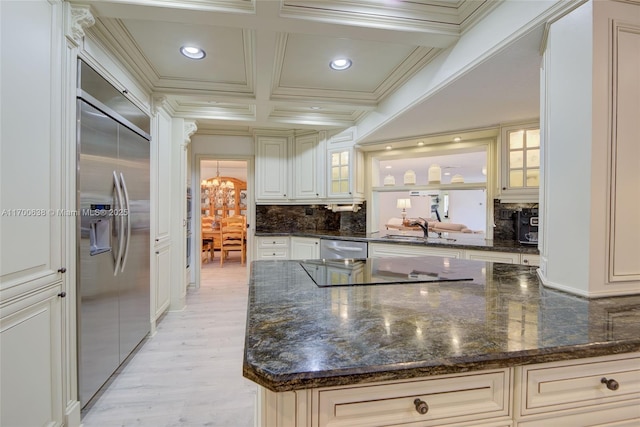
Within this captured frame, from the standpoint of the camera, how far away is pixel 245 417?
1.73m

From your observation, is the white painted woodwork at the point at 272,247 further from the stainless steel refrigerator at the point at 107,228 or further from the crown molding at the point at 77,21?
the crown molding at the point at 77,21

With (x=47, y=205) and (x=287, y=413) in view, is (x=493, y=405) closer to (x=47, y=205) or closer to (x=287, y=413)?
(x=287, y=413)

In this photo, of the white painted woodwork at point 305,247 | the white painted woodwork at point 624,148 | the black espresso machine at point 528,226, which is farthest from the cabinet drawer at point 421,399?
the white painted woodwork at point 305,247

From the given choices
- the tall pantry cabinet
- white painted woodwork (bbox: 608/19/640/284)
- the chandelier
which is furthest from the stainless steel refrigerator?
the chandelier

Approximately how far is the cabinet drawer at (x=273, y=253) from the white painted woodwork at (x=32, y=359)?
284 cm

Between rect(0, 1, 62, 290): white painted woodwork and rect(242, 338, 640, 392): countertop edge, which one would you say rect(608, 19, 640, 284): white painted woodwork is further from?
rect(0, 1, 62, 290): white painted woodwork

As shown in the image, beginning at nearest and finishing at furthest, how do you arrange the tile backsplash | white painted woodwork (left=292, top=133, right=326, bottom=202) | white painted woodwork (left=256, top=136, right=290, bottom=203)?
white painted woodwork (left=292, top=133, right=326, bottom=202) < white painted woodwork (left=256, top=136, right=290, bottom=203) < the tile backsplash

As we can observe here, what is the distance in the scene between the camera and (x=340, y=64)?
2408 mm

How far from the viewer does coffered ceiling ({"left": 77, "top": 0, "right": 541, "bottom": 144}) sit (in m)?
1.67

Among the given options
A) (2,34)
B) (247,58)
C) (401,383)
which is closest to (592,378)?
(401,383)

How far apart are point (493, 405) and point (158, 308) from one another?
3.01 meters

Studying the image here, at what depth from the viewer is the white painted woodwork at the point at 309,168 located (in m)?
4.25

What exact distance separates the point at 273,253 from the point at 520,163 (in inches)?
125

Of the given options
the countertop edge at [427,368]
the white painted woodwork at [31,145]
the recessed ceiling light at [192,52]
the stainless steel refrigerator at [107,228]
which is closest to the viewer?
the countertop edge at [427,368]
